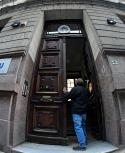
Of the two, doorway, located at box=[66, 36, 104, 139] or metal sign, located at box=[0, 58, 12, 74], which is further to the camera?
doorway, located at box=[66, 36, 104, 139]

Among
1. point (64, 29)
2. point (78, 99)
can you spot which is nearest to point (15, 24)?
point (64, 29)

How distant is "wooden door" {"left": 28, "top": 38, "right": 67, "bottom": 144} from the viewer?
7.14 meters

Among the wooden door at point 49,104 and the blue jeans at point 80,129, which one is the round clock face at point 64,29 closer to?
the wooden door at point 49,104

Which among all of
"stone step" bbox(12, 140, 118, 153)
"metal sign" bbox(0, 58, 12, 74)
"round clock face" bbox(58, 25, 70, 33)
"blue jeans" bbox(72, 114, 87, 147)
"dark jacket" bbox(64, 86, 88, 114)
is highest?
"round clock face" bbox(58, 25, 70, 33)

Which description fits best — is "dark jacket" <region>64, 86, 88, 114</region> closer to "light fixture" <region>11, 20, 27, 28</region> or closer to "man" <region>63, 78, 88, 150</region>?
"man" <region>63, 78, 88, 150</region>

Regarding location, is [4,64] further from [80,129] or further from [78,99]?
[80,129]

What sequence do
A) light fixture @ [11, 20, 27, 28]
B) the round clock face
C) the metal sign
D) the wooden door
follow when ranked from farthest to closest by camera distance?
1. the round clock face
2. light fixture @ [11, 20, 27, 28]
3. the metal sign
4. the wooden door

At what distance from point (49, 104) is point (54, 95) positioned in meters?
0.32

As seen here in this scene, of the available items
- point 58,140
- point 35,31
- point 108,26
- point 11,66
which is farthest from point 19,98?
point 108,26

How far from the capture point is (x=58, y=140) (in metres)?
6.95

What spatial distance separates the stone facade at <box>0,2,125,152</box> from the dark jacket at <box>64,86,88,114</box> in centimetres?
72

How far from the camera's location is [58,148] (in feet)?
21.6

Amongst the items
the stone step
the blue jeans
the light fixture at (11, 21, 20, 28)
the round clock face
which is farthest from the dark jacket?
the light fixture at (11, 21, 20, 28)

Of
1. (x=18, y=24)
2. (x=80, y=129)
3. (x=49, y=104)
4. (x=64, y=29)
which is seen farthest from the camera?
(x=64, y=29)
